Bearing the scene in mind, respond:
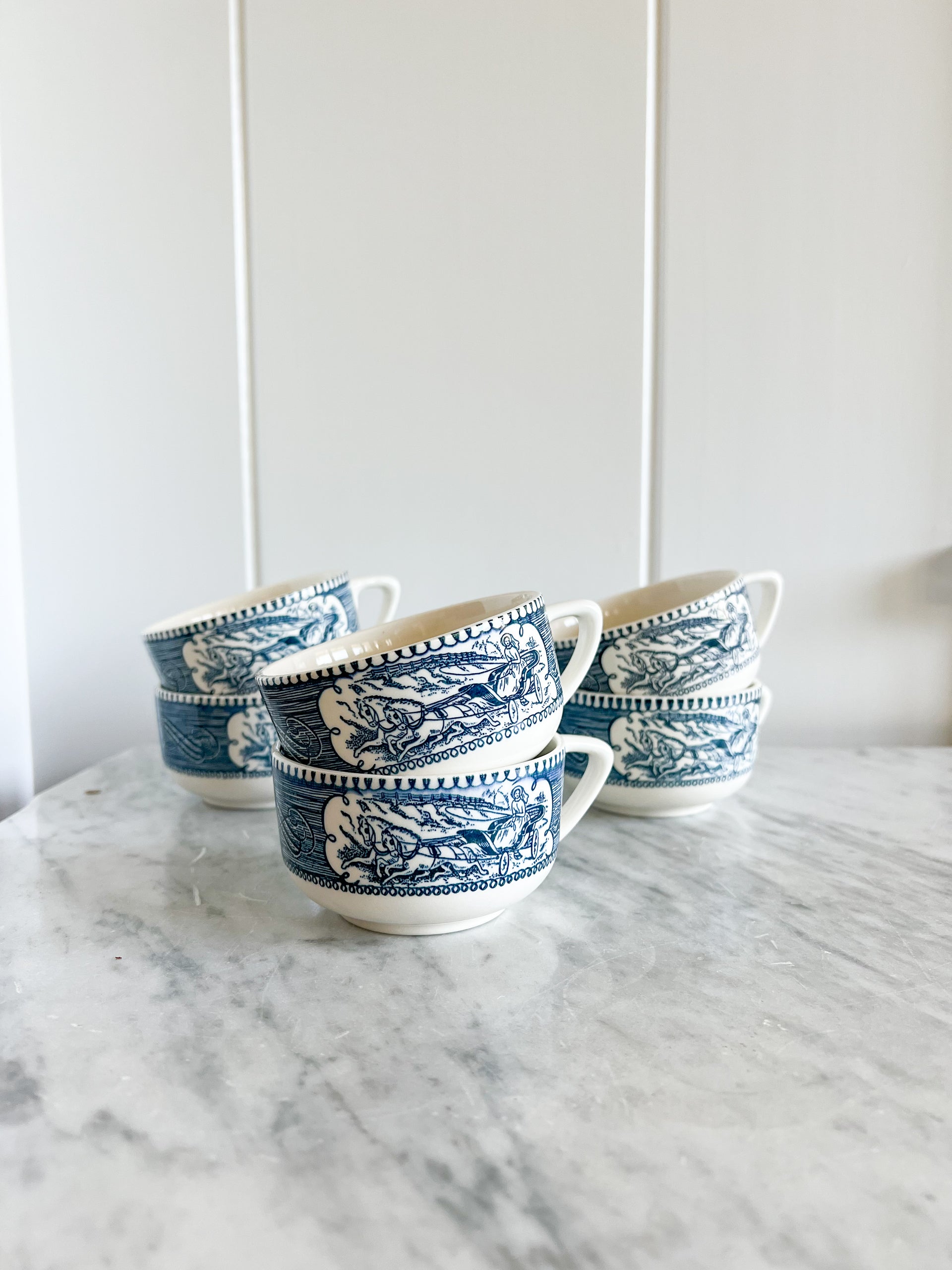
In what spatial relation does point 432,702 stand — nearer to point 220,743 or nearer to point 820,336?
point 220,743

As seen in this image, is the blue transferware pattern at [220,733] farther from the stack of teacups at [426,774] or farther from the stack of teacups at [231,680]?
the stack of teacups at [426,774]

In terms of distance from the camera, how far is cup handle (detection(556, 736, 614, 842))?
23.5 inches

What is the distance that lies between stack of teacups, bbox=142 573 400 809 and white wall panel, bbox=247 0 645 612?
10.7 inches

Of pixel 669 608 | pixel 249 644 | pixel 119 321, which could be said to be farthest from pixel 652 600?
pixel 119 321

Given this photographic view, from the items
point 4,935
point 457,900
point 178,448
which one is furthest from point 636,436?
point 4,935

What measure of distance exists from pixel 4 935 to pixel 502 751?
1.04 ft

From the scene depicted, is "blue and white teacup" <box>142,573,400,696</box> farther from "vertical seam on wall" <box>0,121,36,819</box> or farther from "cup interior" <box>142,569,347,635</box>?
"vertical seam on wall" <box>0,121,36,819</box>

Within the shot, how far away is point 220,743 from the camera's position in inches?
29.5

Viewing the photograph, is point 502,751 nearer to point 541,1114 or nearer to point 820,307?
point 541,1114

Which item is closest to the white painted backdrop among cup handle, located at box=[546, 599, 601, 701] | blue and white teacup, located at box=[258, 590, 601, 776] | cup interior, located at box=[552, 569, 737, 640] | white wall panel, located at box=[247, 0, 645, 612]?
white wall panel, located at box=[247, 0, 645, 612]

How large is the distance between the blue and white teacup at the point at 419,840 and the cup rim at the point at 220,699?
0.20 m

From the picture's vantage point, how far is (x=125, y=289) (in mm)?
1028

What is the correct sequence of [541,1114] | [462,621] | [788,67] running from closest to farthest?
[541,1114]
[462,621]
[788,67]

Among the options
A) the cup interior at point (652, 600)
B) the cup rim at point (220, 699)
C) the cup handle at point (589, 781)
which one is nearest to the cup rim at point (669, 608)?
the cup interior at point (652, 600)
